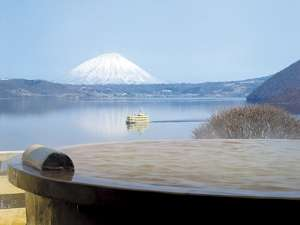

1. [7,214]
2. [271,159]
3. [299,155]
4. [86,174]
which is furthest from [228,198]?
[7,214]

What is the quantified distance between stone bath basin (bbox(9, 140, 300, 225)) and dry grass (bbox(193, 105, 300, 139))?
1305 cm

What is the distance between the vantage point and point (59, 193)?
8.41ft

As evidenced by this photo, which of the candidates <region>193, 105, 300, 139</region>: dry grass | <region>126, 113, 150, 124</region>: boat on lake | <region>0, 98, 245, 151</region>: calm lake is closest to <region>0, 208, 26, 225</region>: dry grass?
<region>0, 98, 245, 151</region>: calm lake

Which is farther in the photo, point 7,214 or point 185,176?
point 7,214

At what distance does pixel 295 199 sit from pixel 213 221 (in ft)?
1.11

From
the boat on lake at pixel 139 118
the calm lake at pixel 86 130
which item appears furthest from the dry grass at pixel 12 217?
the boat on lake at pixel 139 118

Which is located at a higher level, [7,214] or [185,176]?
[185,176]

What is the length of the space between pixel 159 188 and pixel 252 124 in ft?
49.9

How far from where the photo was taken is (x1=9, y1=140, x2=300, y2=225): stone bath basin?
2230mm

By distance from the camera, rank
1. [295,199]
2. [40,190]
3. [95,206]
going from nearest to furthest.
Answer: [295,199]
[95,206]
[40,190]

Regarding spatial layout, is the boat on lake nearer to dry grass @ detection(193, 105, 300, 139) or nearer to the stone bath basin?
dry grass @ detection(193, 105, 300, 139)

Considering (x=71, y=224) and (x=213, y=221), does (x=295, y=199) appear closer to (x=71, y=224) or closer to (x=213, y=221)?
(x=213, y=221)

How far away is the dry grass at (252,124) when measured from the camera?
17.1m

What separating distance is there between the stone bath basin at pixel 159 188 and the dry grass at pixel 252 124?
514 inches
